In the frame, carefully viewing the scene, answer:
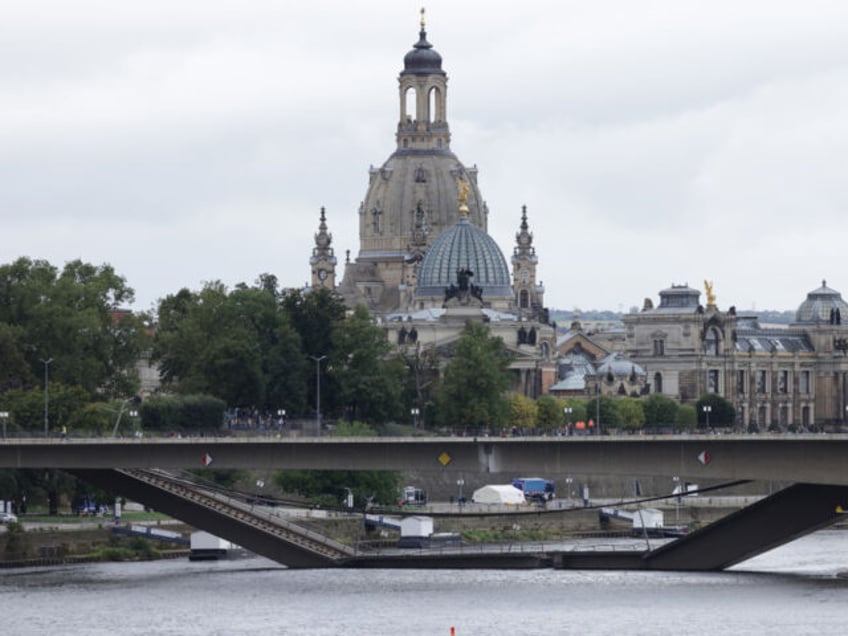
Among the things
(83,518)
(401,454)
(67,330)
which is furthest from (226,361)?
(401,454)

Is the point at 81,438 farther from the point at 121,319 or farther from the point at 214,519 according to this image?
the point at 121,319

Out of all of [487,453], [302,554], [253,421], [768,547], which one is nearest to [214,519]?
[302,554]

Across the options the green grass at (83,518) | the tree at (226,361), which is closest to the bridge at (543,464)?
the green grass at (83,518)

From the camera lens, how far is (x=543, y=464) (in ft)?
435

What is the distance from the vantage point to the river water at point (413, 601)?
111188mm

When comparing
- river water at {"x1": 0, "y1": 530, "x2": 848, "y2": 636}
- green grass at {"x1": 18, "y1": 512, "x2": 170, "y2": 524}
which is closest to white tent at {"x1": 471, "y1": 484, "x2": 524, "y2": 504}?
green grass at {"x1": 18, "y1": 512, "x2": 170, "y2": 524}

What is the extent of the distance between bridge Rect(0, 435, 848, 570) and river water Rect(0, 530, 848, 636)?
6.67 feet

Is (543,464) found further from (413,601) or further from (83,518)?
(83,518)

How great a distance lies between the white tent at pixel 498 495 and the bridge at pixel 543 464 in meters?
47.7

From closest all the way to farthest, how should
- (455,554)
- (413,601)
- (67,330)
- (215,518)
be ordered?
(413,601)
(215,518)
(455,554)
(67,330)

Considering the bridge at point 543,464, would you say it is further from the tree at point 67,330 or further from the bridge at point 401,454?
the tree at point 67,330

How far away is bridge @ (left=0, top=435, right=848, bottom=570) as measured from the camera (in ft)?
421

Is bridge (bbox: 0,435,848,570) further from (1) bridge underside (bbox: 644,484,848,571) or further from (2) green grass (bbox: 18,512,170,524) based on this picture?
(2) green grass (bbox: 18,512,170,524)

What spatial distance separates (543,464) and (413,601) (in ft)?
44.9
